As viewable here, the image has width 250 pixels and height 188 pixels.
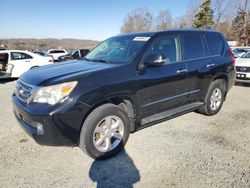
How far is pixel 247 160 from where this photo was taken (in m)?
3.45

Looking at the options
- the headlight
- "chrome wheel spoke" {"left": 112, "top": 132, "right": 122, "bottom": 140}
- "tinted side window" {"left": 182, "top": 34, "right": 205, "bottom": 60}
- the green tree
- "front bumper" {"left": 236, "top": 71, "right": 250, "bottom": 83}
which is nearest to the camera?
the headlight

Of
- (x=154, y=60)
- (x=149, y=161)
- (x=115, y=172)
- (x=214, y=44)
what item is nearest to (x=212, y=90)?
(x=214, y=44)

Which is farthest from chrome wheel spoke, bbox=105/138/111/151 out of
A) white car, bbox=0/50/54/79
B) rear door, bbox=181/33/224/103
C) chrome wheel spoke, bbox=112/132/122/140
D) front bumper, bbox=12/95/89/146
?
white car, bbox=0/50/54/79

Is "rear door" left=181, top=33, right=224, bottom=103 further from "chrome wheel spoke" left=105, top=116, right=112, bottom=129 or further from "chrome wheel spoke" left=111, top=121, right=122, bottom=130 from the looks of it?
"chrome wheel spoke" left=105, top=116, right=112, bottom=129

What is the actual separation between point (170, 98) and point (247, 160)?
157cm

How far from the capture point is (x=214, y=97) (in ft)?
17.8

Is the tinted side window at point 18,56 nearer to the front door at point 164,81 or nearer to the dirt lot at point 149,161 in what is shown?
the dirt lot at point 149,161

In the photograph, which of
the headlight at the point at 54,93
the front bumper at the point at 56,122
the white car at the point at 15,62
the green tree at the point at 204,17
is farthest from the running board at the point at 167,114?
the green tree at the point at 204,17

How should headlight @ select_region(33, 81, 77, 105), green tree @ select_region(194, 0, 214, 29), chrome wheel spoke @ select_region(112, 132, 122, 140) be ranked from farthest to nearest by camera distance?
green tree @ select_region(194, 0, 214, 29) < chrome wheel spoke @ select_region(112, 132, 122, 140) < headlight @ select_region(33, 81, 77, 105)

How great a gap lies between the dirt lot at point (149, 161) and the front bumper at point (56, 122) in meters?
0.45

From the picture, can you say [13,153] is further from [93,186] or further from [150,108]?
[150,108]

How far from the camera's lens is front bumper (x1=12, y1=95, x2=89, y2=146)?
2.99 meters

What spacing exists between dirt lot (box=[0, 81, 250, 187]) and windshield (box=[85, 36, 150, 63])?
1.45 metres

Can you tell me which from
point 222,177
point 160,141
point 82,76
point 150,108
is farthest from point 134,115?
point 222,177
